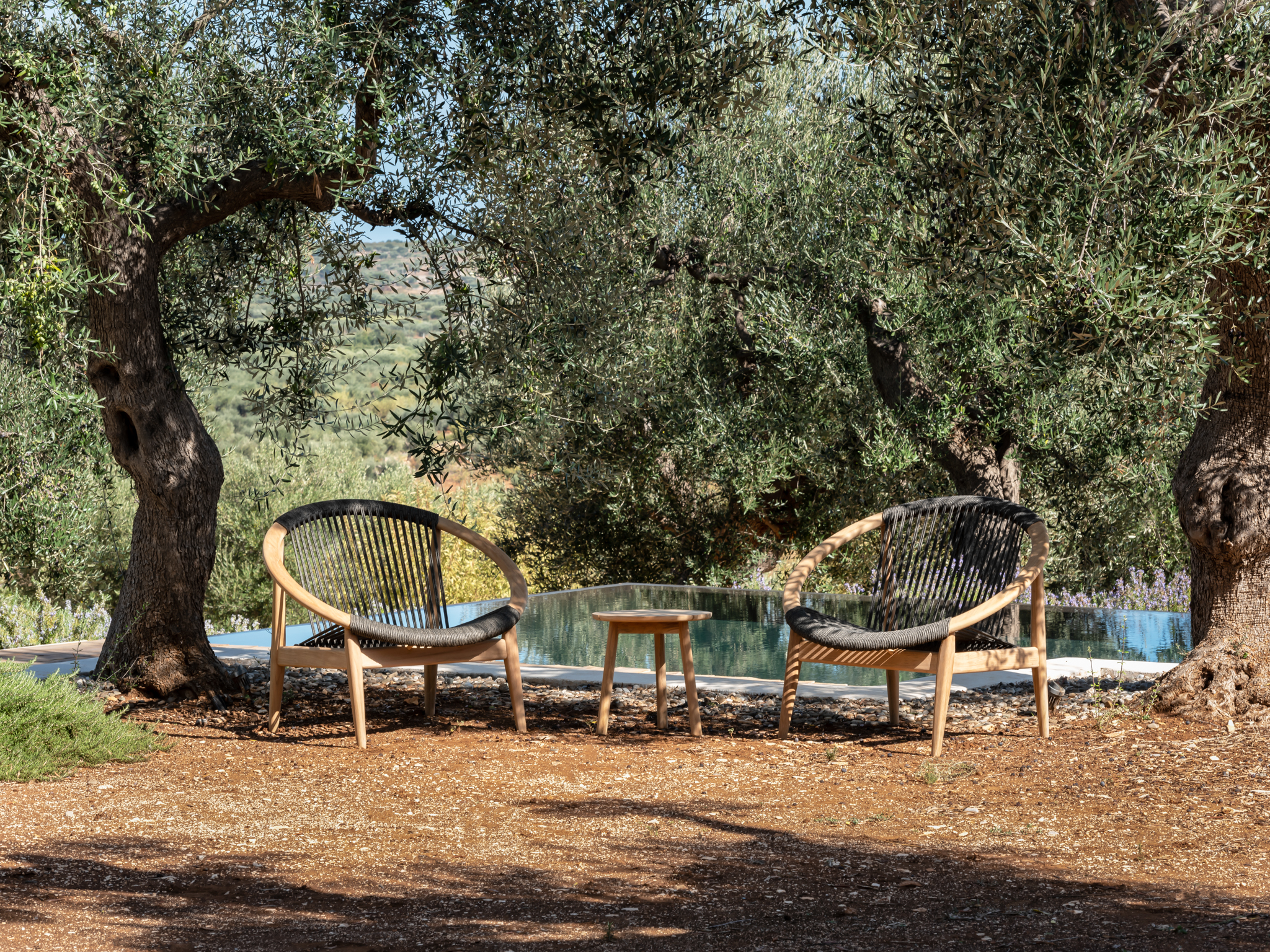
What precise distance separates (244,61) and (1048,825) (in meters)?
4.74

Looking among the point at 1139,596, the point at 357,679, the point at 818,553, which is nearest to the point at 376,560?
the point at 357,679

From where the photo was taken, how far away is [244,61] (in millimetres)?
5578

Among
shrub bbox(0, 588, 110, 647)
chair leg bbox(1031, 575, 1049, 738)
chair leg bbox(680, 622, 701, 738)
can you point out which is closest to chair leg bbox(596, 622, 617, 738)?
chair leg bbox(680, 622, 701, 738)

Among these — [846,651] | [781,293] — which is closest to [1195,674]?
[846,651]

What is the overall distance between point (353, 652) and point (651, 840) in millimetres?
1860

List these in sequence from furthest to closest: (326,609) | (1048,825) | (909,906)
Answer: (326,609) < (1048,825) < (909,906)

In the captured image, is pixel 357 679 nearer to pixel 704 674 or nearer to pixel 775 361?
pixel 704 674

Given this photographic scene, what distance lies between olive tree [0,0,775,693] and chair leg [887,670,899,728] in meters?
2.71

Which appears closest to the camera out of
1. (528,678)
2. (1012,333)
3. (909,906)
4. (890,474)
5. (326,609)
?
(909,906)

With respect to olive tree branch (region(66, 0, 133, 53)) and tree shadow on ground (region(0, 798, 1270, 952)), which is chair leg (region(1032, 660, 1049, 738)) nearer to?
tree shadow on ground (region(0, 798, 1270, 952))

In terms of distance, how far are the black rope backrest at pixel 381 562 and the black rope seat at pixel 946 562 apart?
6.48 ft

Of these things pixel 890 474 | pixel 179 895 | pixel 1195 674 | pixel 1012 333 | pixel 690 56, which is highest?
pixel 690 56

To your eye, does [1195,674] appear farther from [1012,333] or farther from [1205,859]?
[1012,333]

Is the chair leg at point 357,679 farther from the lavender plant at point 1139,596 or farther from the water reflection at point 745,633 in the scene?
the lavender plant at point 1139,596
